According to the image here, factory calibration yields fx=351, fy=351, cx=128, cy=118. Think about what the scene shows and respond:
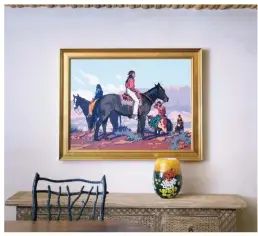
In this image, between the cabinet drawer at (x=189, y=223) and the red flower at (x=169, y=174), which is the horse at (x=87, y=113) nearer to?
the red flower at (x=169, y=174)

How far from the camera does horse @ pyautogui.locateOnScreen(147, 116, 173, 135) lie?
2.82 metres

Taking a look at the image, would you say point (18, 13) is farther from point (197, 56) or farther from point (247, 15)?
point (247, 15)

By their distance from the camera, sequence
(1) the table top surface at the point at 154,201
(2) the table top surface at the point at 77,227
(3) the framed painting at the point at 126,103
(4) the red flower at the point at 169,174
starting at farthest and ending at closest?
(3) the framed painting at the point at 126,103
(4) the red flower at the point at 169,174
(1) the table top surface at the point at 154,201
(2) the table top surface at the point at 77,227

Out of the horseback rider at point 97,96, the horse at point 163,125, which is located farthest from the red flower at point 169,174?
the horseback rider at point 97,96

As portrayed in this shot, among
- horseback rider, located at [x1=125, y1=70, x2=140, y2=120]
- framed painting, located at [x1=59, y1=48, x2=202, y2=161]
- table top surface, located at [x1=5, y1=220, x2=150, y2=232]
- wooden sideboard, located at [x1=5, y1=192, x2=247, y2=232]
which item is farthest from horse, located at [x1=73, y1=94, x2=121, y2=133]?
table top surface, located at [x1=5, y1=220, x2=150, y2=232]

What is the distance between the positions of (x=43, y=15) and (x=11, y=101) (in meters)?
0.75

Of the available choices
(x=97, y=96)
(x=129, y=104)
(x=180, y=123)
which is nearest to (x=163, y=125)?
(x=180, y=123)

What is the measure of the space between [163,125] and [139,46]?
668mm

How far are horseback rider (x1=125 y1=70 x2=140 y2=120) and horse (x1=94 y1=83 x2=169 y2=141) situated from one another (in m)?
0.03

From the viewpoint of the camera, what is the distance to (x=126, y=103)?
9.30 ft

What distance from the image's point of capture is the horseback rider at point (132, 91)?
9.28 feet

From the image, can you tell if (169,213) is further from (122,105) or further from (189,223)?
(122,105)

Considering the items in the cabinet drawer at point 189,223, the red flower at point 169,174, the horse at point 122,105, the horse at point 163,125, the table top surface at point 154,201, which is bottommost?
the cabinet drawer at point 189,223

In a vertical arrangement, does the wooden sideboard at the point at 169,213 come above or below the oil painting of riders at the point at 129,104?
below
